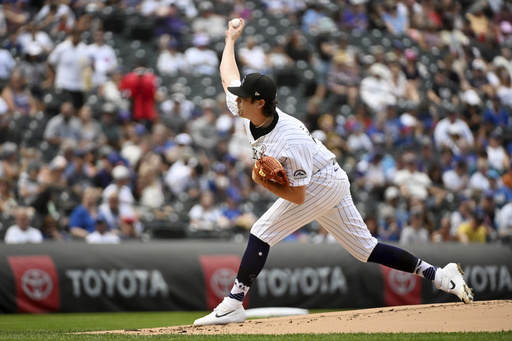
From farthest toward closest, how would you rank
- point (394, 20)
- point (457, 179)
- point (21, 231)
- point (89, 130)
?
1. point (394, 20)
2. point (457, 179)
3. point (89, 130)
4. point (21, 231)

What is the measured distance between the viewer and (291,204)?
618 centimetres

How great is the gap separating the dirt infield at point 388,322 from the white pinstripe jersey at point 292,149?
119 cm

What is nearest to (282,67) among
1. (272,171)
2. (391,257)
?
(391,257)

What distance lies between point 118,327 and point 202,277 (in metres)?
2.78

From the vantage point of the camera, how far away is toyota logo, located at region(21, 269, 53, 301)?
9.80 metres

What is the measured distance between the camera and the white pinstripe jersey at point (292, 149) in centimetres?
584

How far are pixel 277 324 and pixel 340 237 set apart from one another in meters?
0.88

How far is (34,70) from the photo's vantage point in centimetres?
1490

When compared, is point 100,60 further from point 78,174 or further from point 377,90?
point 377,90

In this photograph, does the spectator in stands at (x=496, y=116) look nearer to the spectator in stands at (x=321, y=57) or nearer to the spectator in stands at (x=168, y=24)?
the spectator in stands at (x=321, y=57)

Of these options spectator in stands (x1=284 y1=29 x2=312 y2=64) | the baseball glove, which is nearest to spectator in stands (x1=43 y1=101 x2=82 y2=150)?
spectator in stands (x1=284 y1=29 x2=312 y2=64)

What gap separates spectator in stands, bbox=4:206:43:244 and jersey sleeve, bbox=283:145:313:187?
19.3 ft

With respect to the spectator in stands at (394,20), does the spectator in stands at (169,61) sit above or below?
above

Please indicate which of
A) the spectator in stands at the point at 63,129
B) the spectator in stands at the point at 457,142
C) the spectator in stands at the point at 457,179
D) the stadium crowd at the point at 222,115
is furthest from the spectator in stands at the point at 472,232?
the spectator in stands at the point at 63,129
